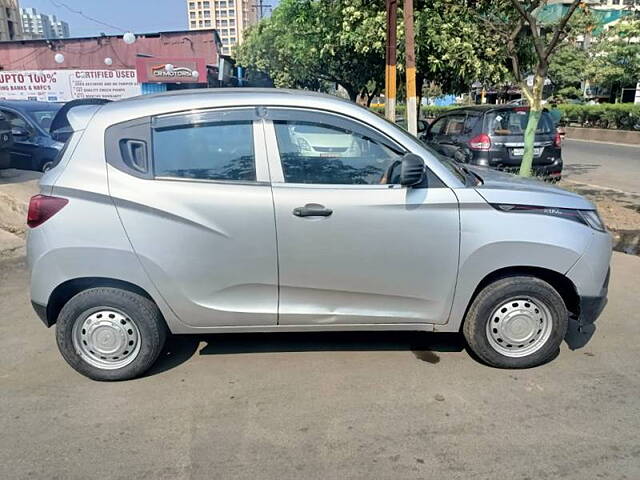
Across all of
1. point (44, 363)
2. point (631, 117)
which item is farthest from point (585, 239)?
point (631, 117)

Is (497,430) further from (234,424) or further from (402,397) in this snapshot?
(234,424)

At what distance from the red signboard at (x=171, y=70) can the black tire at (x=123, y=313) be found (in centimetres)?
2634

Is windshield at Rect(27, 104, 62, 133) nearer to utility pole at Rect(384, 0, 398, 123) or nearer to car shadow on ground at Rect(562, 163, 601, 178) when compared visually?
utility pole at Rect(384, 0, 398, 123)

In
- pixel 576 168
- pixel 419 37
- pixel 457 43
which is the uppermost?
pixel 419 37

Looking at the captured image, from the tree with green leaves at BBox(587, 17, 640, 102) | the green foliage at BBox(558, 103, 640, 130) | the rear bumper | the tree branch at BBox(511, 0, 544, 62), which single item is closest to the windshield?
the rear bumper

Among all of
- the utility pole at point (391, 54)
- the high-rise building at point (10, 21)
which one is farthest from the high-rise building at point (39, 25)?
the utility pole at point (391, 54)

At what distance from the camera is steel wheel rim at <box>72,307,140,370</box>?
3.29m

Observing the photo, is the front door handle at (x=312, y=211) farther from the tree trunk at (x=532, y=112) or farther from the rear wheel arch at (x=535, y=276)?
the tree trunk at (x=532, y=112)

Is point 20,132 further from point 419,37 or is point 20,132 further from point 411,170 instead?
point 411,170

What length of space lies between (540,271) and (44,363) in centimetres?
348

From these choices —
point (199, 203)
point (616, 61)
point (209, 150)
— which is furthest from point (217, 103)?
point (616, 61)

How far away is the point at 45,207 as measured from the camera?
312 cm

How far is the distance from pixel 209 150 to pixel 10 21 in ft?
351

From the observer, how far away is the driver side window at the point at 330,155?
3205 mm
